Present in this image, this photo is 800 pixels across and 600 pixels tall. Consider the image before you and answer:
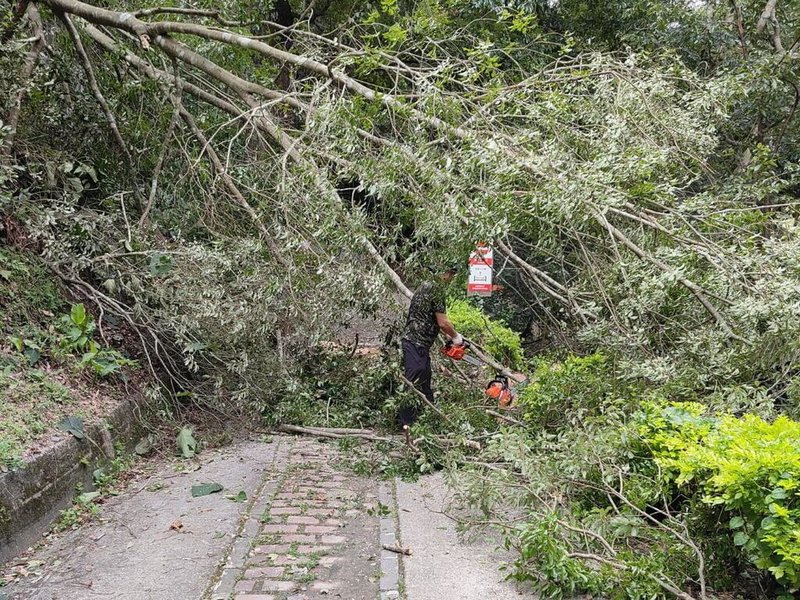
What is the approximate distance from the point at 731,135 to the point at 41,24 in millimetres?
10491

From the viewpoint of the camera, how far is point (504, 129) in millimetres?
5395

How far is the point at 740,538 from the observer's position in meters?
3.12

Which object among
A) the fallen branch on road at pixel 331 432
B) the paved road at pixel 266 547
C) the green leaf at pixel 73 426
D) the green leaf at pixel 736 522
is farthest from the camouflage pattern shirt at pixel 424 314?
the green leaf at pixel 736 522

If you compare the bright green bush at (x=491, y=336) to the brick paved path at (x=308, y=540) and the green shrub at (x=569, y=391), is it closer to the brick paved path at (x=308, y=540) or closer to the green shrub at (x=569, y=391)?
the green shrub at (x=569, y=391)

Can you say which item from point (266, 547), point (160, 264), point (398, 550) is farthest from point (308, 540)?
point (160, 264)

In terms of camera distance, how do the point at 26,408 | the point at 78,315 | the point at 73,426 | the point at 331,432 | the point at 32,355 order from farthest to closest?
→ the point at 331,432 < the point at 78,315 < the point at 32,355 < the point at 73,426 < the point at 26,408

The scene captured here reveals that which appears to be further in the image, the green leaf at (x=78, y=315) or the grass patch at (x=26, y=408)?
the green leaf at (x=78, y=315)

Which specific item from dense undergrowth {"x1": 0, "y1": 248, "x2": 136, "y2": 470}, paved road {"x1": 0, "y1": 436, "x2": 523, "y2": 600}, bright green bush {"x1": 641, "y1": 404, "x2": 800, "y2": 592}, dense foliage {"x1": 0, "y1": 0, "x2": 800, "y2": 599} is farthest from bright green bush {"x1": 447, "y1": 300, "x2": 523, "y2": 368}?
bright green bush {"x1": 641, "y1": 404, "x2": 800, "y2": 592}

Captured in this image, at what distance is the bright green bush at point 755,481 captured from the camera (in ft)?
9.51

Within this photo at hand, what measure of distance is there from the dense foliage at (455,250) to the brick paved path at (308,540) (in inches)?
33.2

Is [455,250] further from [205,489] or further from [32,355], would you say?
[32,355]

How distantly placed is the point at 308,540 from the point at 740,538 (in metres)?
2.73

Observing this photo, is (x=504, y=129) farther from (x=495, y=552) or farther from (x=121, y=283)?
(x=121, y=283)

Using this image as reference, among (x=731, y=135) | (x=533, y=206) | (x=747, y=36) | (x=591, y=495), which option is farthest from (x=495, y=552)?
(x=747, y=36)
